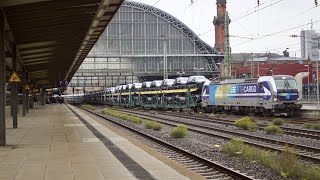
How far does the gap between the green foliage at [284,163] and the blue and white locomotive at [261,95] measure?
19.3 meters

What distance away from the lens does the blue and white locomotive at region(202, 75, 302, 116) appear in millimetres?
33344

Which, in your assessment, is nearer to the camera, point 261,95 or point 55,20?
point 55,20

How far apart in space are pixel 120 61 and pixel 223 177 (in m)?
101

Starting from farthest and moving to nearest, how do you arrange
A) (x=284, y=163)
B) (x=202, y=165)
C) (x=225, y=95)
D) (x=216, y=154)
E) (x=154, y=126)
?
(x=225, y=95)
(x=154, y=126)
(x=216, y=154)
(x=202, y=165)
(x=284, y=163)

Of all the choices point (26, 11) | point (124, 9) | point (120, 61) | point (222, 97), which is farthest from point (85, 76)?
point (26, 11)

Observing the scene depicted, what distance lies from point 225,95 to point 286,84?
7.28 m

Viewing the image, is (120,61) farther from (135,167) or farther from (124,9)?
(135,167)

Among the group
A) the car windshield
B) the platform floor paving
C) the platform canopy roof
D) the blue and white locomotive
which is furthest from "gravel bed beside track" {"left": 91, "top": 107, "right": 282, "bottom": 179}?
the car windshield

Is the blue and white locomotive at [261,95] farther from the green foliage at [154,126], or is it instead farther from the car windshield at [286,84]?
the green foliage at [154,126]

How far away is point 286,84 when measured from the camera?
34031mm

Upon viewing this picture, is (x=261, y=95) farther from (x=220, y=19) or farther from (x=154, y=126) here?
(x=220, y=19)

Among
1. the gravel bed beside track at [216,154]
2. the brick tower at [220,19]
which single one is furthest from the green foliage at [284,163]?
the brick tower at [220,19]

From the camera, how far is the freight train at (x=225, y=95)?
33656 mm

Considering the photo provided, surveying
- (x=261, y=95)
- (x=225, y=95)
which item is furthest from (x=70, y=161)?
(x=225, y=95)
